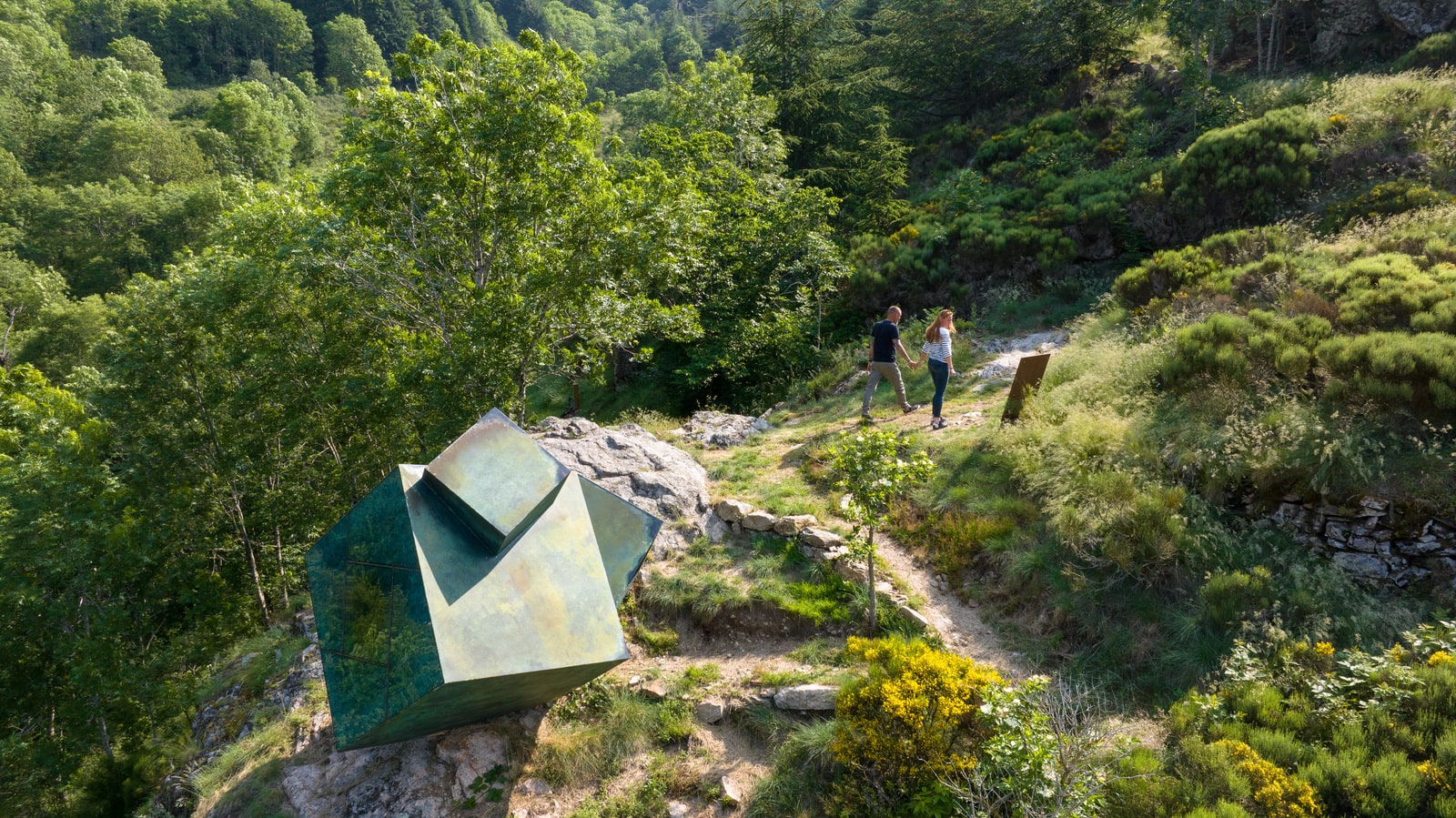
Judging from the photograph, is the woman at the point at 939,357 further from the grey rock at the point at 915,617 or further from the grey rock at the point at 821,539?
the grey rock at the point at 915,617

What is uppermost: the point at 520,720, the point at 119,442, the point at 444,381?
the point at 444,381

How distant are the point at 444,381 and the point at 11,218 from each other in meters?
41.4

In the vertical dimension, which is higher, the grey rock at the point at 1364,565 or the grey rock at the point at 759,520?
the grey rock at the point at 759,520

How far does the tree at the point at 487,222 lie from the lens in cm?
1046

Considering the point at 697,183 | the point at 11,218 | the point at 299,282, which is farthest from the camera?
the point at 11,218

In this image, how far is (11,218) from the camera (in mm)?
34969

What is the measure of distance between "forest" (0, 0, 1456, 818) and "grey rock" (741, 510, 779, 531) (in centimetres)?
161

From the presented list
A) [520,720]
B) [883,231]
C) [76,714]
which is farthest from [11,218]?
[520,720]

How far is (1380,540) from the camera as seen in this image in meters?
6.33

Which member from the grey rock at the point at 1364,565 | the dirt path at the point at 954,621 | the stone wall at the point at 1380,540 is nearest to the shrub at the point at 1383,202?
the stone wall at the point at 1380,540

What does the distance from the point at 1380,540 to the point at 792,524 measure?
5.67 meters

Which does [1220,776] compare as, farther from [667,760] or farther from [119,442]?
[119,442]

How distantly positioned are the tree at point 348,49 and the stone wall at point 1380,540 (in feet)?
317

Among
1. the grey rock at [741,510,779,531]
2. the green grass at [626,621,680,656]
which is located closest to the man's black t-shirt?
the grey rock at [741,510,779,531]
